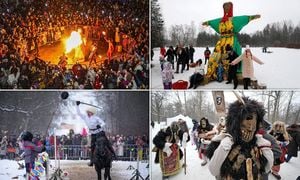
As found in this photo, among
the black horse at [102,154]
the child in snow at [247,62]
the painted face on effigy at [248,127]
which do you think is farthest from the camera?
the black horse at [102,154]

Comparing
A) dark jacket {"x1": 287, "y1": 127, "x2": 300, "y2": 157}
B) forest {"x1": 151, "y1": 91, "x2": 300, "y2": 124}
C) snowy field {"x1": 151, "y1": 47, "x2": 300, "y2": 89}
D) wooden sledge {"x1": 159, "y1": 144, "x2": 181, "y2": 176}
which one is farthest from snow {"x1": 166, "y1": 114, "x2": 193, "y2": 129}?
dark jacket {"x1": 287, "y1": 127, "x2": 300, "y2": 157}

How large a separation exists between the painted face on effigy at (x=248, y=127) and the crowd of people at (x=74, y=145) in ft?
2.02

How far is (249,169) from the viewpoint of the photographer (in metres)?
2.66

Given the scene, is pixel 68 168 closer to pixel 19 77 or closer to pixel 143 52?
pixel 19 77

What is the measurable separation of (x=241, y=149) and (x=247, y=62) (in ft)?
1.73

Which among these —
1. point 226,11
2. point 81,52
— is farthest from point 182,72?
point 81,52

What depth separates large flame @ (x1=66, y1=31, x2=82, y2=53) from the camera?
295 centimetres

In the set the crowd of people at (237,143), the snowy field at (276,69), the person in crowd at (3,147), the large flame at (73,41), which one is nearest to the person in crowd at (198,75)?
the snowy field at (276,69)

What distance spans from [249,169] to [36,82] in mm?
1386

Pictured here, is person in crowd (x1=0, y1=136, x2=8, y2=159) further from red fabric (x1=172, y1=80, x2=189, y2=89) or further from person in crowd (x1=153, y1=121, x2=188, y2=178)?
red fabric (x1=172, y1=80, x2=189, y2=89)

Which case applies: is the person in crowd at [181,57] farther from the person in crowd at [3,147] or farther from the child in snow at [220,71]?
the person in crowd at [3,147]

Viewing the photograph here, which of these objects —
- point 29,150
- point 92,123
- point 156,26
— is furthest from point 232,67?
point 29,150

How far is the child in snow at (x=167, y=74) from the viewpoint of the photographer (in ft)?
9.47

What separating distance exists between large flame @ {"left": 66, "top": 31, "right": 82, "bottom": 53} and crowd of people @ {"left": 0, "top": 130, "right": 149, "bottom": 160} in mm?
517
